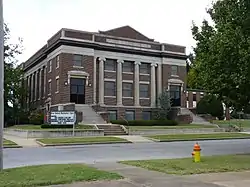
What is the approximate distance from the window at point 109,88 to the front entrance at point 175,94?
840cm

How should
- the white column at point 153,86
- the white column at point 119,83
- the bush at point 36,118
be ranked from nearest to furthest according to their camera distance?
the bush at point 36,118, the white column at point 119,83, the white column at point 153,86

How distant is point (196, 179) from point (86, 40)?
37.4 metres

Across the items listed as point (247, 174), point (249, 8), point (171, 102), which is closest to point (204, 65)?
point (249, 8)

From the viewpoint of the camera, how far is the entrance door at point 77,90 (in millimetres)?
45906

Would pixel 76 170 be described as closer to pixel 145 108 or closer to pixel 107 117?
pixel 107 117

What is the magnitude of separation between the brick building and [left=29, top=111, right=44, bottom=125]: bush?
5.45 ft

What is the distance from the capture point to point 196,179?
11.1 m

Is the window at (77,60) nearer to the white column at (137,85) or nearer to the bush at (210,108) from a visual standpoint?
the white column at (137,85)

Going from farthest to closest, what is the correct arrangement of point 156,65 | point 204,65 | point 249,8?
point 156,65, point 204,65, point 249,8

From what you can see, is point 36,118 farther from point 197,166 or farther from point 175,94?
point 197,166

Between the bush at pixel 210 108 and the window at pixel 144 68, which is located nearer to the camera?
the window at pixel 144 68

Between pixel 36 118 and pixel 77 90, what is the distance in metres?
6.25

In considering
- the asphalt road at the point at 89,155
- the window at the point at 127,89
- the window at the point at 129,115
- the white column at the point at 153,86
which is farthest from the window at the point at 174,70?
the asphalt road at the point at 89,155

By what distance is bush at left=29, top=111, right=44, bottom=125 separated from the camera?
47.1 meters
